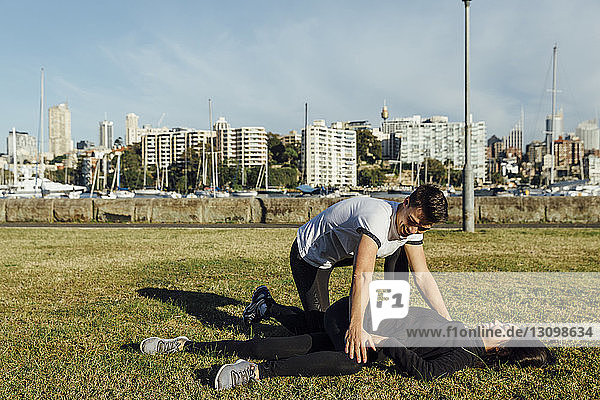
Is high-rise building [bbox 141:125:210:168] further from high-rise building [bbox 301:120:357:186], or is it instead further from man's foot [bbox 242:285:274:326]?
man's foot [bbox 242:285:274:326]

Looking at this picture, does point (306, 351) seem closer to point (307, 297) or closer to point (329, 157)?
point (307, 297)

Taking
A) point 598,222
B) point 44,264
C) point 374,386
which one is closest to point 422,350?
point 374,386

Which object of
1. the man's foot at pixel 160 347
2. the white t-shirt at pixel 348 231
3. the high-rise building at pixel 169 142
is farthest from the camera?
the high-rise building at pixel 169 142

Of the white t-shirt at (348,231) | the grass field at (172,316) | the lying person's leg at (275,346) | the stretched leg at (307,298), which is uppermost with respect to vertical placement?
the white t-shirt at (348,231)

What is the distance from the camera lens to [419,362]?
404 centimetres

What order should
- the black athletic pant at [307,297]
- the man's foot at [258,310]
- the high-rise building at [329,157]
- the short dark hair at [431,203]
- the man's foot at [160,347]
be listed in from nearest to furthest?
the short dark hair at [431,203], the man's foot at [160,347], the black athletic pant at [307,297], the man's foot at [258,310], the high-rise building at [329,157]

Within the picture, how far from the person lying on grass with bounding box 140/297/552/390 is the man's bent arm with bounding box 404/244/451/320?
259 mm

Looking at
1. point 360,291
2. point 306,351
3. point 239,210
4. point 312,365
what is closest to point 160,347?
point 306,351

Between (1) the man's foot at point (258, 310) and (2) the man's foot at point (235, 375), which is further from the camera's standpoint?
(1) the man's foot at point (258, 310)

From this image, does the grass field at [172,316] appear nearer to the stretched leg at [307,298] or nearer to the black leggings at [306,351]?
the black leggings at [306,351]

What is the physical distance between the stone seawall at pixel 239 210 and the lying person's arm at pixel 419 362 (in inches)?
637

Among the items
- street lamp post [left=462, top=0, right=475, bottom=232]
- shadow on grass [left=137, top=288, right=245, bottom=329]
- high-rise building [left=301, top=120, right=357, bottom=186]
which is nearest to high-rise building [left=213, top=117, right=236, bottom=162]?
high-rise building [left=301, top=120, right=357, bottom=186]

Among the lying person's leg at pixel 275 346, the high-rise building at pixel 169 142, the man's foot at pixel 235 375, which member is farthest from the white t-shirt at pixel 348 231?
the high-rise building at pixel 169 142

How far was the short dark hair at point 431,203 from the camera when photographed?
12.5ft
